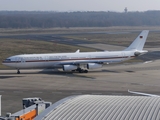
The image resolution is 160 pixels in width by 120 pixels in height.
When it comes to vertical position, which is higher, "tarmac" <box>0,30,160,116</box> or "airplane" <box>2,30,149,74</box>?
"airplane" <box>2,30,149,74</box>

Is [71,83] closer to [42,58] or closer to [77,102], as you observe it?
[42,58]

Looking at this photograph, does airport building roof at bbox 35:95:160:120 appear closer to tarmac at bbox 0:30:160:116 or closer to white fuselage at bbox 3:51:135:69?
tarmac at bbox 0:30:160:116

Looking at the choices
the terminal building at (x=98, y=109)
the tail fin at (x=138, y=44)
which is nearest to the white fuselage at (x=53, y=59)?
the tail fin at (x=138, y=44)

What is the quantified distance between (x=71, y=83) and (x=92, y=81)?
334 centimetres

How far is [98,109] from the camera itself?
21.3 m

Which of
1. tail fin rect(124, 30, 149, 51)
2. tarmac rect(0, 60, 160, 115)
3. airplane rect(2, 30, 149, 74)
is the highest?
tail fin rect(124, 30, 149, 51)

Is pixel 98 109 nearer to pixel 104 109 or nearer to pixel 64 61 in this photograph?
pixel 104 109

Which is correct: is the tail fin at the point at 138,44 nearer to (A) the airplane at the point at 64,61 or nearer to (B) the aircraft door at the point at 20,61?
(A) the airplane at the point at 64,61

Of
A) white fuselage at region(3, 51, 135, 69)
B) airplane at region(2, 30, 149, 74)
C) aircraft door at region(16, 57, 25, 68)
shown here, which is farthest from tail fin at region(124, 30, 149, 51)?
aircraft door at region(16, 57, 25, 68)

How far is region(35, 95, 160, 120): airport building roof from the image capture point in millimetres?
19828

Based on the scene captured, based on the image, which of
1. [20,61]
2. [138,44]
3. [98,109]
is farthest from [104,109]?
[138,44]

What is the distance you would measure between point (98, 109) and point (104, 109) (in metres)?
0.32

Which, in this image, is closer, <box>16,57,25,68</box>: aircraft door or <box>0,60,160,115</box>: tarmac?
<box>0,60,160,115</box>: tarmac

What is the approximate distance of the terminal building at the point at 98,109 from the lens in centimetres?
1984
